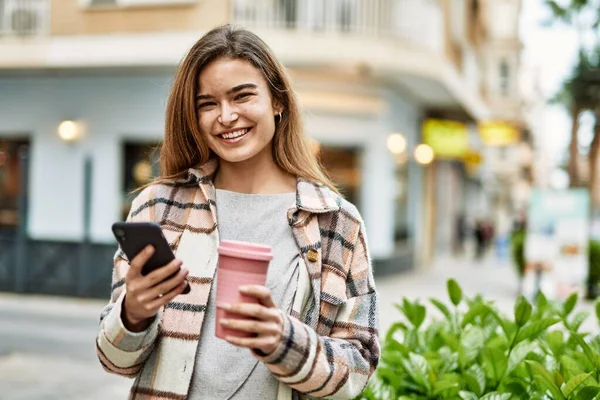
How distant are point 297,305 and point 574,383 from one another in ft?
2.70

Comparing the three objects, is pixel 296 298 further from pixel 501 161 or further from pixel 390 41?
pixel 501 161

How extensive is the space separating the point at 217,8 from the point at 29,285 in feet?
18.3

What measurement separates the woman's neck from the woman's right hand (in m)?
0.42

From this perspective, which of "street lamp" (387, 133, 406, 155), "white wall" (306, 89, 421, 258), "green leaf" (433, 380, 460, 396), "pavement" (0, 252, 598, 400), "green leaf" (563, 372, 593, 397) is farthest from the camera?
"street lamp" (387, 133, 406, 155)

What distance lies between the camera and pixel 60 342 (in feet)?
29.6

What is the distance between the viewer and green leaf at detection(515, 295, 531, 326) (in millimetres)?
2650

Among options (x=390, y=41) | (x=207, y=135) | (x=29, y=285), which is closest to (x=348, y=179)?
(x=390, y=41)

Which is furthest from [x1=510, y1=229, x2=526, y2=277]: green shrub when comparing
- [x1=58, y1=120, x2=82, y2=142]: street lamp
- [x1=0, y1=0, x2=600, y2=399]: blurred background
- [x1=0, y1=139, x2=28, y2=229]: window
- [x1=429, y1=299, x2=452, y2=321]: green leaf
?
[x1=429, y1=299, x2=452, y2=321]: green leaf

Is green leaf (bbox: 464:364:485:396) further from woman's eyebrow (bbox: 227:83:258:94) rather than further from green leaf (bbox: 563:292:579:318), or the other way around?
woman's eyebrow (bbox: 227:83:258:94)

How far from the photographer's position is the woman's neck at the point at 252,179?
1.96 metres

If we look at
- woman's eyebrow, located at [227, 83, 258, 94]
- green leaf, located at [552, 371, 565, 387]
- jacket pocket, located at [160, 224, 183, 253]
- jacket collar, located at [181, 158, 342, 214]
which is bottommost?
green leaf, located at [552, 371, 565, 387]

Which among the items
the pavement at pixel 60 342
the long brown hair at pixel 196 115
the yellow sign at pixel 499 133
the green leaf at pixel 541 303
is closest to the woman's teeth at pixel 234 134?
the long brown hair at pixel 196 115

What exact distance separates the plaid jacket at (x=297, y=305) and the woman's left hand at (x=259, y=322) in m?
0.13

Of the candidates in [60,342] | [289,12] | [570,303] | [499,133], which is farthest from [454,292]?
[499,133]
